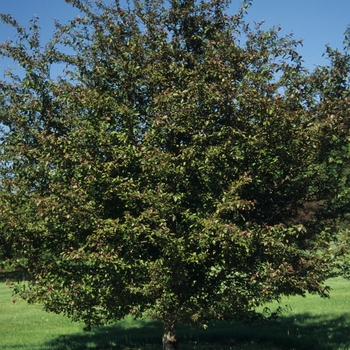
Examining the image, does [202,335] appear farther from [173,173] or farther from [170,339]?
[173,173]

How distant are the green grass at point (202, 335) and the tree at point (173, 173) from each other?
269 centimetres

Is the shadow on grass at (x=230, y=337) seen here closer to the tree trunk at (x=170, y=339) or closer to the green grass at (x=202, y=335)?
the green grass at (x=202, y=335)

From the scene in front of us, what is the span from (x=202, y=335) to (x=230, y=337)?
68 centimetres

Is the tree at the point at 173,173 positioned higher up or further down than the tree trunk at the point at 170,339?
higher up

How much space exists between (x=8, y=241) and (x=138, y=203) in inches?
83.6

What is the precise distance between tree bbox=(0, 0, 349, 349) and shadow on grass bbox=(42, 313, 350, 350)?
3.69 metres

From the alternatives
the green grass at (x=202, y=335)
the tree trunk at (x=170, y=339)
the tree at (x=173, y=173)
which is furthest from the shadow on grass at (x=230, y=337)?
the tree at (x=173, y=173)

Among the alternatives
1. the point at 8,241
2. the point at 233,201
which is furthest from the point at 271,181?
the point at 8,241

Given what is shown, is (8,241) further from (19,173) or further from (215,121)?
(215,121)

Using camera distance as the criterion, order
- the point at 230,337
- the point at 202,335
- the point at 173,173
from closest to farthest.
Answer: the point at 173,173
the point at 230,337
the point at 202,335

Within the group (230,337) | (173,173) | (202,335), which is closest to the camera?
(173,173)

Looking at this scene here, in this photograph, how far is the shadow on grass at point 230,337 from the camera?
1139 centimetres

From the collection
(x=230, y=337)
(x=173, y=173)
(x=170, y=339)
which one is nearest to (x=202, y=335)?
(x=230, y=337)

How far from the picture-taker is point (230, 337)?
12.4m
